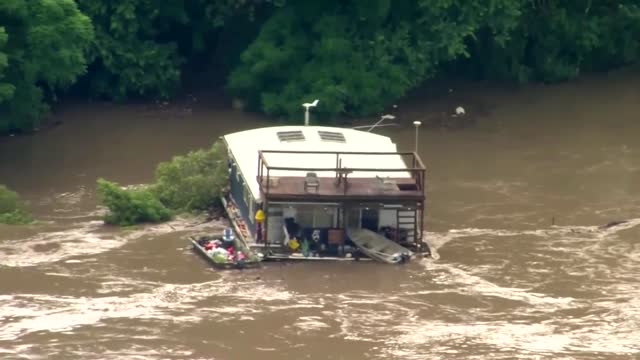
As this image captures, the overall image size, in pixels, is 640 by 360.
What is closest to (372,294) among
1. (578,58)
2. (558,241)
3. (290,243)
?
(290,243)

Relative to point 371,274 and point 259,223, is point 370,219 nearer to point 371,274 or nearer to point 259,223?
point 371,274

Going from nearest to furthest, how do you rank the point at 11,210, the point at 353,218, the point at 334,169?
the point at 334,169, the point at 353,218, the point at 11,210

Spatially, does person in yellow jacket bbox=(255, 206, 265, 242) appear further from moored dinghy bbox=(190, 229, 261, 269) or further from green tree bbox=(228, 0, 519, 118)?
green tree bbox=(228, 0, 519, 118)

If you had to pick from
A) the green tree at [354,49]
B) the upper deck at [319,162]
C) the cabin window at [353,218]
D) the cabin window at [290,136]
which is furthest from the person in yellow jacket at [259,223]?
the green tree at [354,49]

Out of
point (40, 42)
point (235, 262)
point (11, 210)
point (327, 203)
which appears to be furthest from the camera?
point (40, 42)

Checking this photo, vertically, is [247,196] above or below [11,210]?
above

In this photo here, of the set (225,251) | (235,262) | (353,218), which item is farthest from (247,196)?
(353,218)

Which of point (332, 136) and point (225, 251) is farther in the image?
point (332, 136)

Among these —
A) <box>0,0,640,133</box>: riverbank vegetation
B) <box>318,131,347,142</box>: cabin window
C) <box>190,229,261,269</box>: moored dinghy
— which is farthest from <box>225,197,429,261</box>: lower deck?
<box>0,0,640,133</box>: riverbank vegetation
